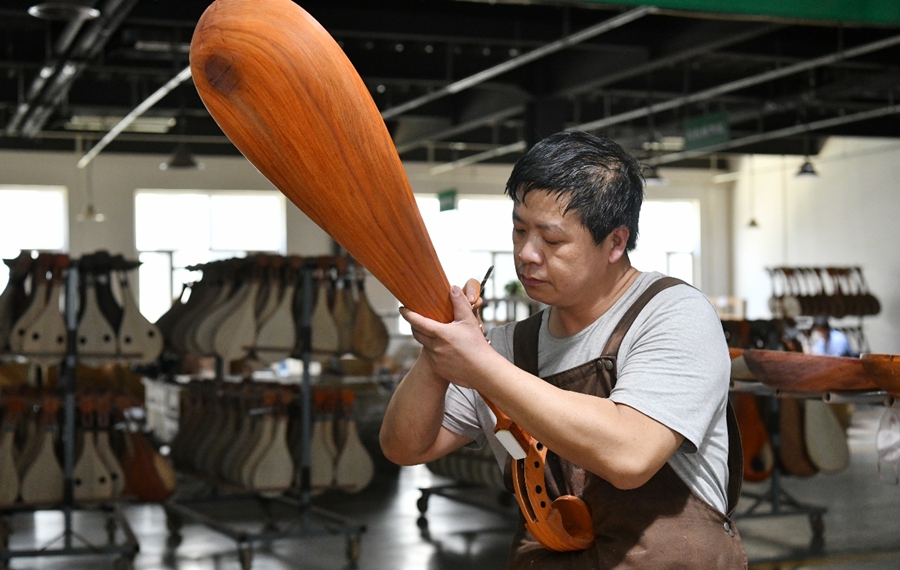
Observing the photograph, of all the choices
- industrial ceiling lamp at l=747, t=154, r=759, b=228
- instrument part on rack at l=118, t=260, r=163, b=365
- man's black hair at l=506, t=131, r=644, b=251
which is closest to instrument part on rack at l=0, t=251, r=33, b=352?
instrument part on rack at l=118, t=260, r=163, b=365

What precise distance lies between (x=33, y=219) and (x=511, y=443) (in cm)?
1838

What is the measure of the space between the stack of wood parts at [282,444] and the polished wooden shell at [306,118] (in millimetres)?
4934

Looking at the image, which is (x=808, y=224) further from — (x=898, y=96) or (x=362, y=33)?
(x=362, y=33)

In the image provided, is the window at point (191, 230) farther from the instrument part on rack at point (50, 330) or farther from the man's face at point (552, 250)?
the man's face at point (552, 250)

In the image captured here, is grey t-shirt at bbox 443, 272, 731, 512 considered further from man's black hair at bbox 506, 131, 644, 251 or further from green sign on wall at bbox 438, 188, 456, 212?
green sign on wall at bbox 438, 188, 456, 212

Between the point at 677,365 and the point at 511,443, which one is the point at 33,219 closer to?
the point at 511,443

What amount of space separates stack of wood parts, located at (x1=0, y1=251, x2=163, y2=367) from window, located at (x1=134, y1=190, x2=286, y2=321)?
12.9 meters

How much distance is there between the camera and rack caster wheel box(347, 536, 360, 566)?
5.80 m

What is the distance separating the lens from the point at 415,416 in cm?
147

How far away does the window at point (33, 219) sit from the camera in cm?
1794

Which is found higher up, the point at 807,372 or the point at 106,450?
the point at 807,372

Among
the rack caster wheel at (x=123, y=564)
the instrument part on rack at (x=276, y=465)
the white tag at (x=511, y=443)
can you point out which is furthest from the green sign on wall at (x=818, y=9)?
the rack caster wheel at (x=123, y=564)

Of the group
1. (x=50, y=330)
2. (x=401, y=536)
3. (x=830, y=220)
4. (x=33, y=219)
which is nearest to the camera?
(x=50, y=330)

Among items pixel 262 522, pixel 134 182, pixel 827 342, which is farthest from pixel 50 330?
pixel 134 182
